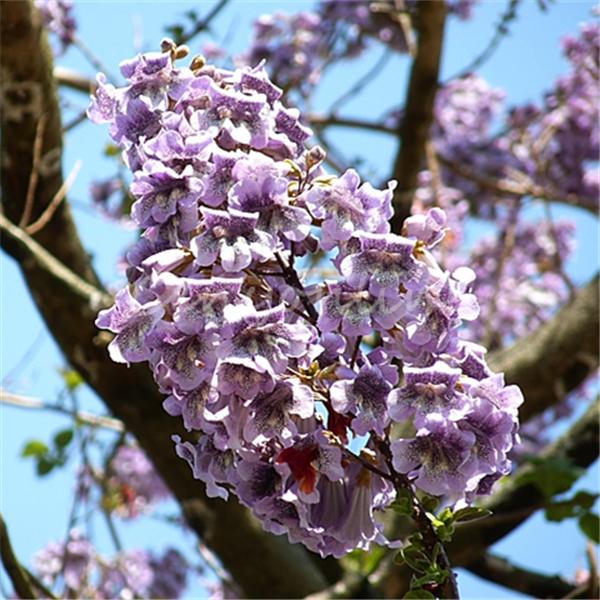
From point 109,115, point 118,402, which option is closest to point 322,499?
point 109,115

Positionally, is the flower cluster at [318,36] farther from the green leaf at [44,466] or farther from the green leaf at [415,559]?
the green leaf at [415,559]

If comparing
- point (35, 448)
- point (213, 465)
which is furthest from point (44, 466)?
point (213, 465)

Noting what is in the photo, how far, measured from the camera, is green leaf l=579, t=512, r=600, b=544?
9.10 feet

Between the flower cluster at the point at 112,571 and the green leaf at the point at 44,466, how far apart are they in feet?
0.90

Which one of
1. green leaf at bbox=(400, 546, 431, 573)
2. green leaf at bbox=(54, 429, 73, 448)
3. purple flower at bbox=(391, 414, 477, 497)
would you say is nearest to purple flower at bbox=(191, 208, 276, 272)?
purple flower at bbox=(391, 414, 477, 497)

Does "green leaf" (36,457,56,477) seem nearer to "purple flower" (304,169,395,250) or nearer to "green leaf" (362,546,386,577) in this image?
"green leaf" (362,546,386,577)

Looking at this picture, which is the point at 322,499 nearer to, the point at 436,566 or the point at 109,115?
the point at 436,566

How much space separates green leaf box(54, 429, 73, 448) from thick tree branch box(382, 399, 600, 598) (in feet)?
4.97

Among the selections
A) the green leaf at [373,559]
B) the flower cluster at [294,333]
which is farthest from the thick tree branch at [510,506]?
the flower cluster at [294,333]

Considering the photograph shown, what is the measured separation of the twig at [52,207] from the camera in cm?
302

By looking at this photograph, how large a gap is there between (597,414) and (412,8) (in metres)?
2.11

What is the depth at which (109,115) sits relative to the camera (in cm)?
133

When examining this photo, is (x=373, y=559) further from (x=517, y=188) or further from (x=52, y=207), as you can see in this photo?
(x=517, y=188)

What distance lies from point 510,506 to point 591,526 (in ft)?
1.93
